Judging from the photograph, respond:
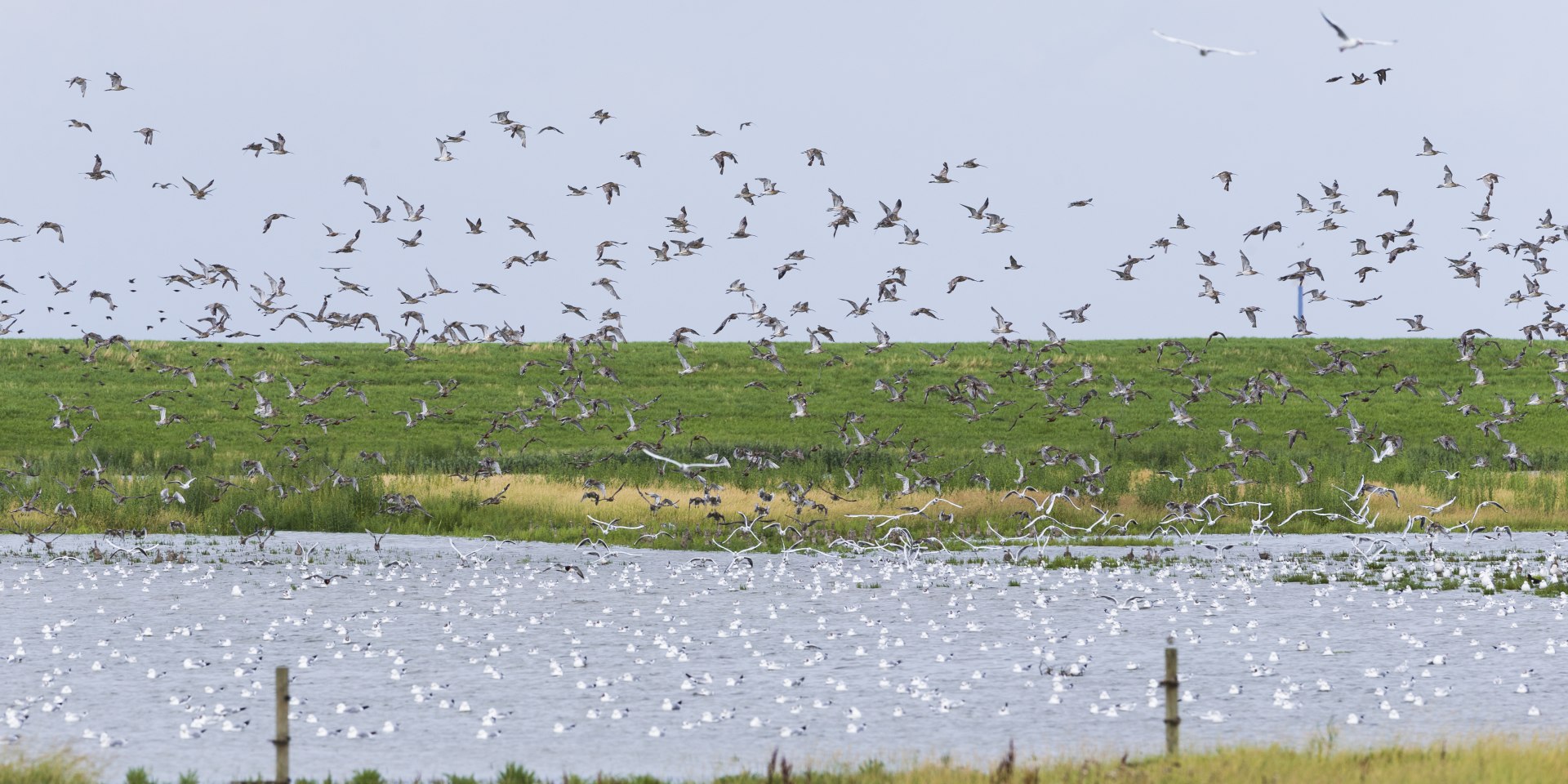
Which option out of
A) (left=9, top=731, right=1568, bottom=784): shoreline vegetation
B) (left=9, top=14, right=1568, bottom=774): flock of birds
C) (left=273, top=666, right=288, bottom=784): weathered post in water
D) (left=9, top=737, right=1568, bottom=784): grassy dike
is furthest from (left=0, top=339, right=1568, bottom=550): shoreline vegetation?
(left=273, top=666, right=288, bottom=784): weathered post in water

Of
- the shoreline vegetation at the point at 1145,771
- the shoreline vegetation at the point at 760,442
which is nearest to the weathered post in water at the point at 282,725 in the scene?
the shoreline vegetation at the point at 1145,771

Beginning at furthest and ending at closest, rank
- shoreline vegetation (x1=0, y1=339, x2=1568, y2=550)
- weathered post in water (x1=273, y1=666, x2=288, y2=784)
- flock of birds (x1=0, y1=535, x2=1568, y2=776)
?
shoreline vegetation (x1=0, y1=339, x2=1568, y2=550) < flock of birds (x1=0, y1=535, x2=1568, y2=776) < weathered post in water (x1=273, y1=666, x2=288, y2=784)

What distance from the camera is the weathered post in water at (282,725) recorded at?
12.6 meters

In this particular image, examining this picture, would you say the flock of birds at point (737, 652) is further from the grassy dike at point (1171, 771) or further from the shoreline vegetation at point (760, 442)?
the shoreline vegetation at point (760, 442)

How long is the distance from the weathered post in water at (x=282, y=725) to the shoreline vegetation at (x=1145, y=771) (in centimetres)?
97

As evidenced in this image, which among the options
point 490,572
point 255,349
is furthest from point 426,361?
point 490,572

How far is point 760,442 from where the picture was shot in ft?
194

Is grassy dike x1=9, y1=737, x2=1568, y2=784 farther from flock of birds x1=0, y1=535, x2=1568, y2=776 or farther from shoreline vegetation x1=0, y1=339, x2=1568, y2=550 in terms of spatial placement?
shoreline vegetation x1=0, y1=339, x2=1568, y2=550

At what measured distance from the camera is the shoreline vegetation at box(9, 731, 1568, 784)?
1277 centimetres

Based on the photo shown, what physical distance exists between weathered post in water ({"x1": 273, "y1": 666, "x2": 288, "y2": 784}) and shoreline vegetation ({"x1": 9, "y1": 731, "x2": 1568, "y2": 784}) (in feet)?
3.17

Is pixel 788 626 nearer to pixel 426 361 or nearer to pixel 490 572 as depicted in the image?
pixel 490 572

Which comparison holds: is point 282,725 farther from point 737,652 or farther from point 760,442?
point 760,442

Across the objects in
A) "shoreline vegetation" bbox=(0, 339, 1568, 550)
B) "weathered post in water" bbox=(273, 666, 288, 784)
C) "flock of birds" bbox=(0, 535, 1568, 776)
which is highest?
"shoreline vegetation" bbox=(0, 339, 1568, 550)

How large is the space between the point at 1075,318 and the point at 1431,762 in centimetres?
3883
